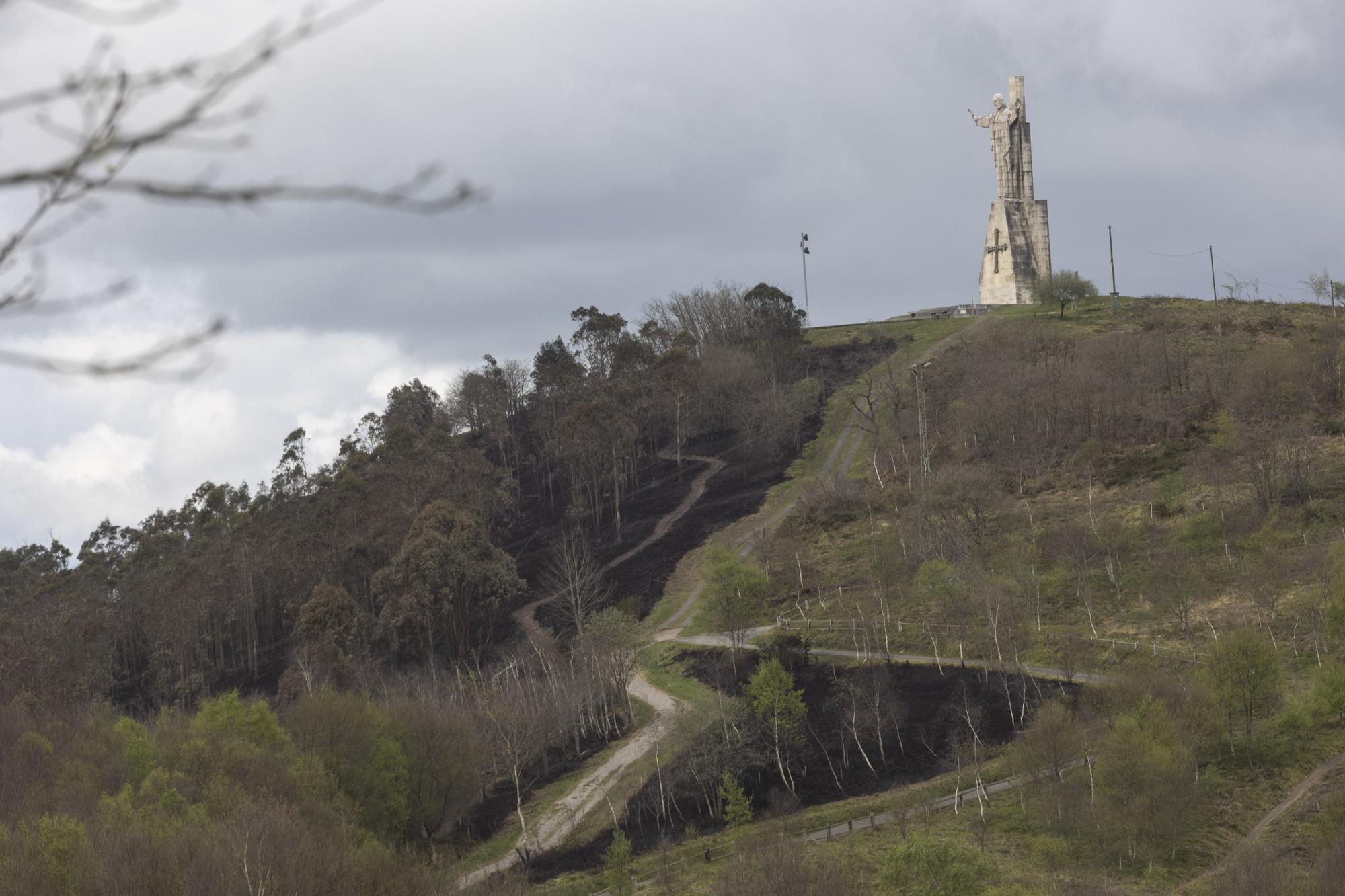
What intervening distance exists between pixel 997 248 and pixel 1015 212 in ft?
11.4

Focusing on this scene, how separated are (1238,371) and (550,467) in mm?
45714

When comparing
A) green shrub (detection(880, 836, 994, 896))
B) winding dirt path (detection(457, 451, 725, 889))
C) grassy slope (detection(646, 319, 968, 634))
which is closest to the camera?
green shrub (detection(880, 836, 994, 896))

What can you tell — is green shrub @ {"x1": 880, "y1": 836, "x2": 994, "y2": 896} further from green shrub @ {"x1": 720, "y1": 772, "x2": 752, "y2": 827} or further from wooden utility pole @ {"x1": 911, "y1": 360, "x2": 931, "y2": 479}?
wooden utility pole @ {"x1": 911, "y1": 360, "x2": 931, "y2": 479}

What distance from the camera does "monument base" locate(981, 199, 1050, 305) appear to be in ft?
349

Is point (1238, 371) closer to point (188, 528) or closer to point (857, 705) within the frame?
point (857, 705)

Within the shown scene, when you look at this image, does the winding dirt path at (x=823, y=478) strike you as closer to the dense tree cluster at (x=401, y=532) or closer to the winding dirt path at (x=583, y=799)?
the dense tree cluster at (x=401, y=532)

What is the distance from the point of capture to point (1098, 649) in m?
41.2

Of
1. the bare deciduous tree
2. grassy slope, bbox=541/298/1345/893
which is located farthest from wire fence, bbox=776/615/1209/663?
the bare deciduous tree

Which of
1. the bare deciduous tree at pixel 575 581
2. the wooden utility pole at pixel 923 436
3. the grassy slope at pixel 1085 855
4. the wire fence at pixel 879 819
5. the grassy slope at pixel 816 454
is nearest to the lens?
the grassy slope at pixel 1085 855

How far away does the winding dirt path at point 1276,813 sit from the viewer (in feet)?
92.6

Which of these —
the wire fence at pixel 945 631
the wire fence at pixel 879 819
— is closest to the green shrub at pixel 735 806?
the wire fence at pixel 879 819

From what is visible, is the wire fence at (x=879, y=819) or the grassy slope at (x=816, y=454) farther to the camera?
the grassy slope at (x=816, y=454)

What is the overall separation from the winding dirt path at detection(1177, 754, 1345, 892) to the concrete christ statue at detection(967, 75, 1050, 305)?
77660 millimetres

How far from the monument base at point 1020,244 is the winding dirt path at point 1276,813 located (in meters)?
77.4
